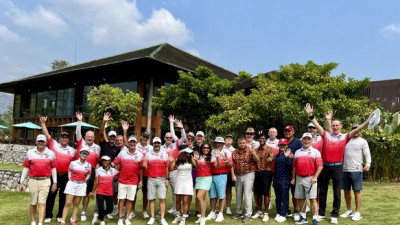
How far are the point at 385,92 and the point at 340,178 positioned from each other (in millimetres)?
10288

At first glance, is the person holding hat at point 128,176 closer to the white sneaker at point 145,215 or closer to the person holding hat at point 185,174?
the white sneaker at point 145,215

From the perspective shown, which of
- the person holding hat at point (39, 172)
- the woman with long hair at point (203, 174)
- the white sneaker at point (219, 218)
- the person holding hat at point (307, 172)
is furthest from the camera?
the white sneaker at point (219, 218)

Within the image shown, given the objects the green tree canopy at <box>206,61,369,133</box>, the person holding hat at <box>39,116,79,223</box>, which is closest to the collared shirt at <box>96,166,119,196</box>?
the person holding hat at <box>39,116,79,223</box>

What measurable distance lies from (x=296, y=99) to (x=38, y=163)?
33.8ft

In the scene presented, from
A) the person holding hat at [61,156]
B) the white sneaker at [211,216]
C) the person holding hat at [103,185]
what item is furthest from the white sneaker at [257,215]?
the person holding hat at [61,156]

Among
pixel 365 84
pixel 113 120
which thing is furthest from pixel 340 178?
pixel 113 120

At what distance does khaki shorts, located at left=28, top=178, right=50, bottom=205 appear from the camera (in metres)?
6.97

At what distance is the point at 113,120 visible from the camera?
68.5 feet

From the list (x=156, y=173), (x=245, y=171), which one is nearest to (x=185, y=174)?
(x=156, y=173)

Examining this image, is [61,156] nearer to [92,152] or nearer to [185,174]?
[92,152]

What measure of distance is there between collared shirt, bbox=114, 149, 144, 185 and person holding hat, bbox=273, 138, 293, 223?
2.84 meters

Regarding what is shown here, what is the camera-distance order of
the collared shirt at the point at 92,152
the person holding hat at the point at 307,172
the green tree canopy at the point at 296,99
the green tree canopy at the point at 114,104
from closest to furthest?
the person holding hat at the point at 307,172 → the collared shirt at the point at 92,152 → the green tree canopy at the point at 296,99 → the green tree canopy at the point at 114,104

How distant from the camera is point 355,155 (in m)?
7.28

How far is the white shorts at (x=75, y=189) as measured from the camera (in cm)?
696
